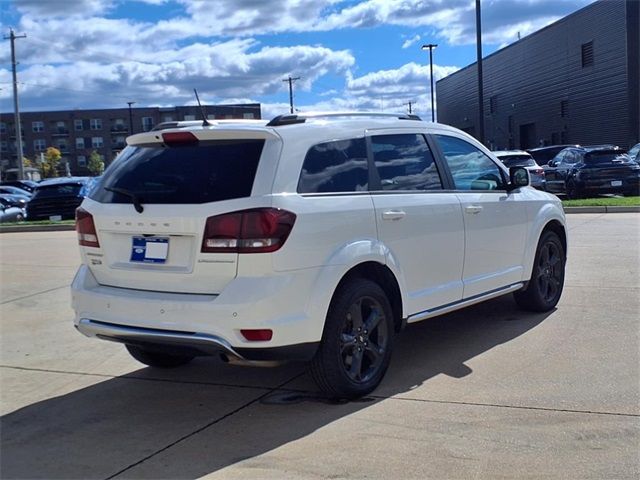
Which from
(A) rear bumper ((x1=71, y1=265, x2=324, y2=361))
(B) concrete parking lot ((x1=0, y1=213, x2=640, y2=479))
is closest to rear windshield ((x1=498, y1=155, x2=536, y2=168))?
(B) concrete parking lot ((x1=0, y1=213, x2=640, y2=479))

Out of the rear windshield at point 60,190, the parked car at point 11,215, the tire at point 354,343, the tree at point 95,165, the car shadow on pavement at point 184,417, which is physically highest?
the tree at point 95,165

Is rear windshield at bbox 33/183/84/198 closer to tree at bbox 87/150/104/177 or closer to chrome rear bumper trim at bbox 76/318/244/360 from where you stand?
chrome rear bumper trim at bbox 76/318/244/360

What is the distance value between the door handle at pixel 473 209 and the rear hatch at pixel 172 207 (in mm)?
2027

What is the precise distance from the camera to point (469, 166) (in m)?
6.17

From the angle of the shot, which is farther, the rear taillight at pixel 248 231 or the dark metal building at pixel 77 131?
the dark metal building at pixel 77 131

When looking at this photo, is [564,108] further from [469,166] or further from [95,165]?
[95,165]

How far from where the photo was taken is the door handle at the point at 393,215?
4.92 metres

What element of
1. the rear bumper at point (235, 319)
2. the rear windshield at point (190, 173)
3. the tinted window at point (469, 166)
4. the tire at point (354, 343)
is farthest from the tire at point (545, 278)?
the rear windshield at point (190, 173)

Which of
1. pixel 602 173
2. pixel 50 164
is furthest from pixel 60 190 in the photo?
pixel 50 164

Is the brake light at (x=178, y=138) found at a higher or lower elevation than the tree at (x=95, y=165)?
lower

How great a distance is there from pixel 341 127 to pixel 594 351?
2693 mm

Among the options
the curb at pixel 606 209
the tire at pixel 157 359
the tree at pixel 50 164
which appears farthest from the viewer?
the tree at pixel 50 164

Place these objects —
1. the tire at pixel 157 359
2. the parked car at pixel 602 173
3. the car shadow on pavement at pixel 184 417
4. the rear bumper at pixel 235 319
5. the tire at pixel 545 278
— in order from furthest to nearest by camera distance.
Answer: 1. the parked car at pixel 602 173
2. the tire at pixel 545 278
3. the tire at pixel 157 359
4. the rear bumper at pixel 235 319
5. the car shadow on pavement at pixel 184 417

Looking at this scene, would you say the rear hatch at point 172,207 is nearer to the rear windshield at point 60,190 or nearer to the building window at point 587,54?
the rear windshield at point 60,190
